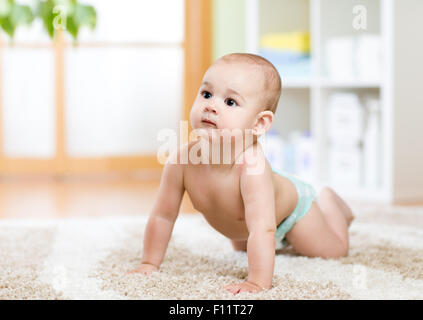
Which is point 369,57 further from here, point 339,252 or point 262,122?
point 262,122

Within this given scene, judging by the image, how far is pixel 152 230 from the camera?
3.74ft

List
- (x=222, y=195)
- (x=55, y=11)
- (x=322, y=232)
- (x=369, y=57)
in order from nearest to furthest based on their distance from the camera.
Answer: (x=222, y=195) < (x=322, y=232) < (x=55, y=11) < (x=369, y=57)

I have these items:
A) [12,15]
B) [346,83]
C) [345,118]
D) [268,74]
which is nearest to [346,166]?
[345,118]

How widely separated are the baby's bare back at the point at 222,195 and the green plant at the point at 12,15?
0.82 metres

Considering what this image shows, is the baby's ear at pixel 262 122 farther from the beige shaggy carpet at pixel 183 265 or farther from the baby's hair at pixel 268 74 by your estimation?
the beige shaggy carpet at pixel 183 265

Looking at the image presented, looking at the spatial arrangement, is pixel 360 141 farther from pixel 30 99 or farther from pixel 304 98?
pixel 30 99

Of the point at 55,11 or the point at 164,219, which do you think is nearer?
the point at 164,219

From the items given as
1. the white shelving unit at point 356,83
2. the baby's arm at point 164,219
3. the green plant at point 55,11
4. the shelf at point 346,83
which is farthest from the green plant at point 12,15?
the shelf at point 346,83

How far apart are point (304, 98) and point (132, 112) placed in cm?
83

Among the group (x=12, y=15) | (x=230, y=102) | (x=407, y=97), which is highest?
(x=12, y=15)

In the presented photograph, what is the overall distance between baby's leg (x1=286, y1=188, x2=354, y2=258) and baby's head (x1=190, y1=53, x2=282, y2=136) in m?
0.28

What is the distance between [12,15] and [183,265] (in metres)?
0.90

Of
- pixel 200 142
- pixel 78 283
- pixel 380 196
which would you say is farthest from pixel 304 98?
pixel 78 283

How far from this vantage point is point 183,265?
46.4 inches
